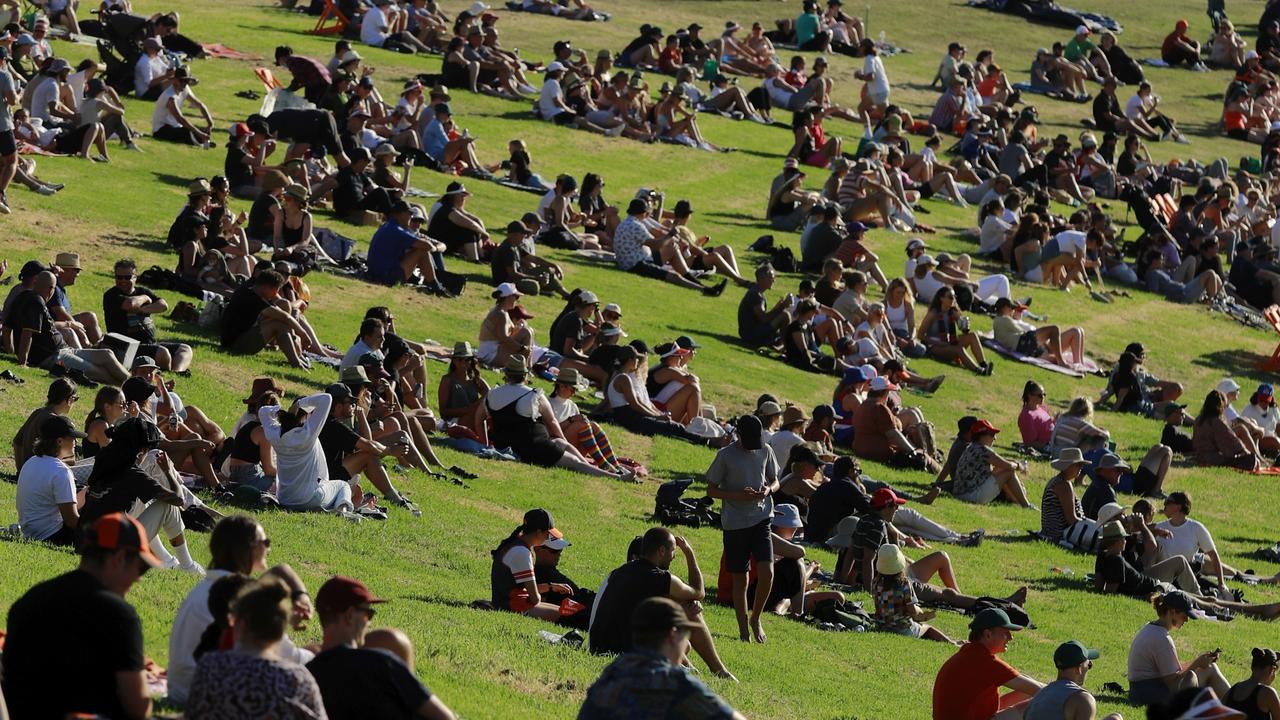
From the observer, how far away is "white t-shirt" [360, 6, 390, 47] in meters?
43.9

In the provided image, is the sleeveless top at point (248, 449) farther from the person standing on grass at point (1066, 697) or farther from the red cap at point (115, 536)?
the red cap at point (115, 536)


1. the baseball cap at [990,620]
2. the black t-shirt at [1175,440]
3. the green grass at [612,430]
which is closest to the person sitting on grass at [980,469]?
the green grass at [612,430]

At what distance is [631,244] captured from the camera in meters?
31.2

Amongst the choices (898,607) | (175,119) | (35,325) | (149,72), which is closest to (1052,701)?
(898,607)

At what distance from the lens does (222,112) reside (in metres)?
35.8

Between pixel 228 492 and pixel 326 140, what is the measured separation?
54.1 feet

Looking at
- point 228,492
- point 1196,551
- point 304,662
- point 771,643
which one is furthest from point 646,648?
point 1196,551

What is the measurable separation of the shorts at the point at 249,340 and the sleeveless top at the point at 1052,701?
467 inches

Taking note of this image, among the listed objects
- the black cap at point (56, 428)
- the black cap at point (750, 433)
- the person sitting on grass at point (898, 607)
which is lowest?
the person sitting on grass at point (898, 607)

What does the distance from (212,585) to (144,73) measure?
89.8 feet

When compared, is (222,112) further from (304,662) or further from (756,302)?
(304,662)

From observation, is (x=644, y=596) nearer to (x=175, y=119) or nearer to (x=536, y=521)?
(x=536, y=521)

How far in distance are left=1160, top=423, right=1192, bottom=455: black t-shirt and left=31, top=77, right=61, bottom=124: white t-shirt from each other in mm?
18050

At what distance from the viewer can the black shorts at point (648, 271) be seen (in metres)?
31.0
